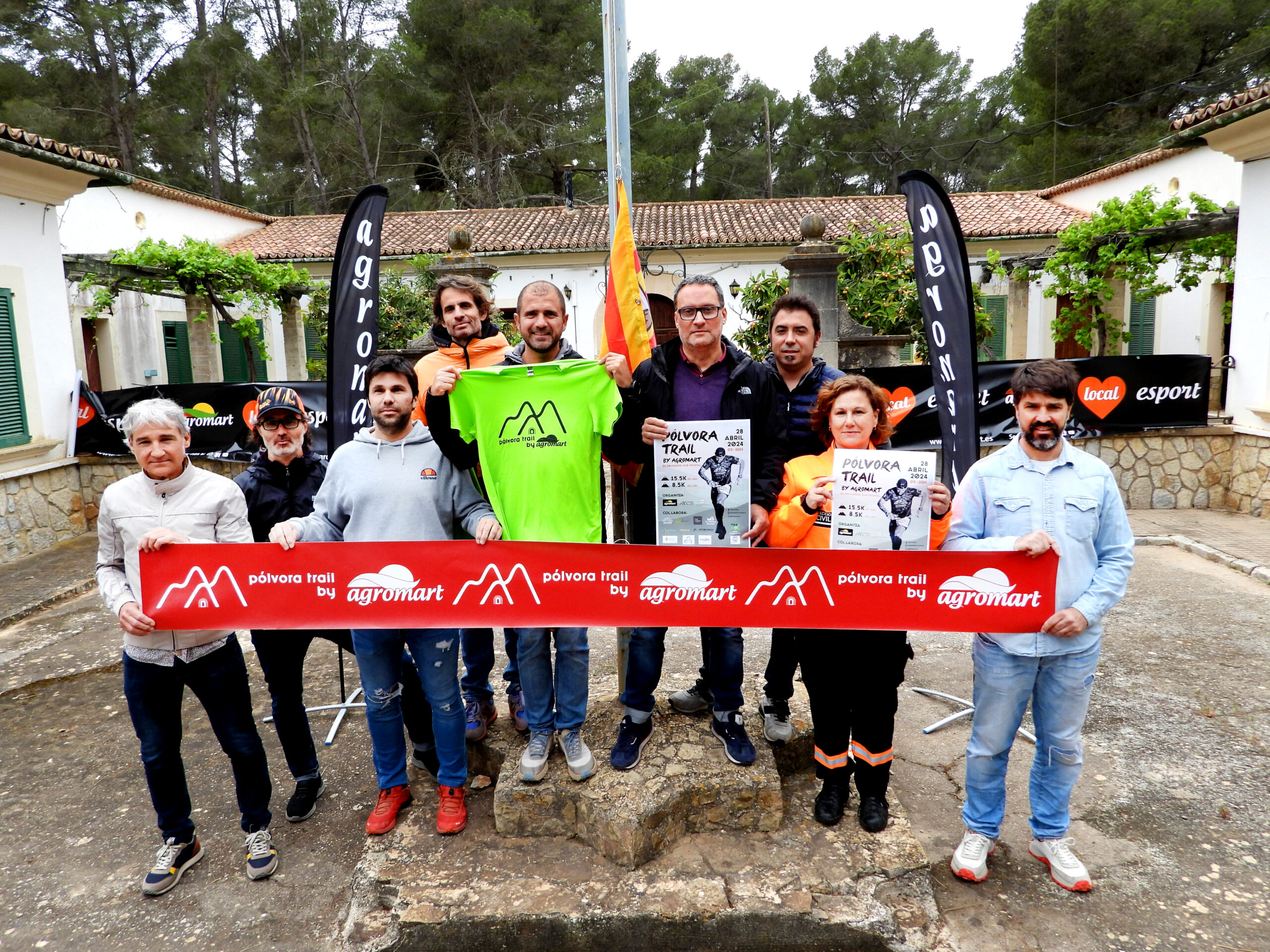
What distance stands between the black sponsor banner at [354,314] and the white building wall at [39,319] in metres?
6.04

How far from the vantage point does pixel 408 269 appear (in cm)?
1939

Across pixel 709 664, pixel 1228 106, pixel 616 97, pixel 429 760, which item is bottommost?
→ pixel 429 760

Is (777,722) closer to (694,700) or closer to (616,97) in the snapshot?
(694,700)

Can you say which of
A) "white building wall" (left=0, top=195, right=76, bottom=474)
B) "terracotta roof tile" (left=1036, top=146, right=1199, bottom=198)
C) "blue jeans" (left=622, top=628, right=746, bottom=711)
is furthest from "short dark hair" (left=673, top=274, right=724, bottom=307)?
"terracotta roof tile" (left=1036, top=146, right=1199, bottom=198)

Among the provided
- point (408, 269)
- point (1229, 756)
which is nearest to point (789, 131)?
point (408, 269)

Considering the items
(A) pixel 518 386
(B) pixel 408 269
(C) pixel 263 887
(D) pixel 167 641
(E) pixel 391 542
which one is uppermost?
(B) pixel 408 269

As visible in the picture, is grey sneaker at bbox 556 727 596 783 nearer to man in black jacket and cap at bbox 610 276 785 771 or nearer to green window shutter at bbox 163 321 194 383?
man in black jacket and cap at bbox 610 276 785 771

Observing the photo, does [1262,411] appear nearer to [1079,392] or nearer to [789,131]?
[1079,392]

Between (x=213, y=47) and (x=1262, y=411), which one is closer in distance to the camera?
(x=1262, y=411)

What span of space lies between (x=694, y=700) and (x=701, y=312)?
1899 millimetres

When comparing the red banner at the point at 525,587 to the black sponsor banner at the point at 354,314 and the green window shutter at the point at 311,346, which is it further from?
the green window shutter at the point at 311,346

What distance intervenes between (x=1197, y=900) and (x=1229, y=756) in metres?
1.36

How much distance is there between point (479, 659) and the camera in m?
3.89

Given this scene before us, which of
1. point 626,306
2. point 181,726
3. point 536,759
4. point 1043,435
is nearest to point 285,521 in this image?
point 181,726
